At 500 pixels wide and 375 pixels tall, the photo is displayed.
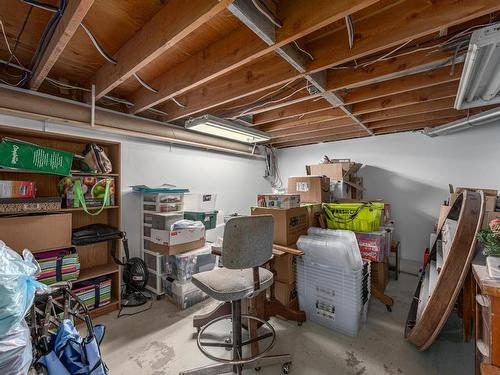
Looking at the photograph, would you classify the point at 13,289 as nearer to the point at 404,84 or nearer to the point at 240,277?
the point at 240,277

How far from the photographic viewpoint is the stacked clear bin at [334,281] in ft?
6.55

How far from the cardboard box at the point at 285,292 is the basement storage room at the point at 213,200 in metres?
0.02

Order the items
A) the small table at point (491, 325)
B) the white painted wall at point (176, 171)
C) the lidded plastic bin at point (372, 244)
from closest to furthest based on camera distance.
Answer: the small table at point (491, 325) → the lidded plastic bin at point (372, 244) → the white painted wall at point (176, 171)

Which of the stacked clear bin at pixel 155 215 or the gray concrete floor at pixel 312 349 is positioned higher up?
the stacked clear bin at pixel 155 215

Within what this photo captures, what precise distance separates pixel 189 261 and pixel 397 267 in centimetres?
297

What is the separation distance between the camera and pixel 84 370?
1.26m

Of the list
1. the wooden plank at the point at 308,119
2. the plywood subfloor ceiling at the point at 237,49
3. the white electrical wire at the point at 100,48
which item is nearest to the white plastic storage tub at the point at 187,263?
the plywood subfloor ceiling at the point at 237,49

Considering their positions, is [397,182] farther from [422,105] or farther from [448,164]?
[422,105]

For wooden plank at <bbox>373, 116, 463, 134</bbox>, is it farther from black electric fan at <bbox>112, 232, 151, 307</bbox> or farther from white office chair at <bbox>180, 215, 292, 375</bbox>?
black electric fan at <bbox>112, 232, 151, 307</bbox>

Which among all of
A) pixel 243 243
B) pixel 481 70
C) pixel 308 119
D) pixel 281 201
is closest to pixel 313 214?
pixel 281 201

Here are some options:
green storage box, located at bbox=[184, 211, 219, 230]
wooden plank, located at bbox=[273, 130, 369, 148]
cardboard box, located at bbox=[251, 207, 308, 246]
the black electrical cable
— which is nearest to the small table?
cardboard box, located at bbox=[251, 207, 308, 246]

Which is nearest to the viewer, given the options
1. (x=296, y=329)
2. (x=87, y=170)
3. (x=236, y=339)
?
(x=236, y=339)

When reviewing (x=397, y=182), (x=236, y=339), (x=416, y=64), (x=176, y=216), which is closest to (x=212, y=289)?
(x=236, y=339)

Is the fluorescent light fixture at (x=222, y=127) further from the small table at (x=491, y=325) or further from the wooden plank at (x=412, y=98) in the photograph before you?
the small table at (x=491, y=325)
